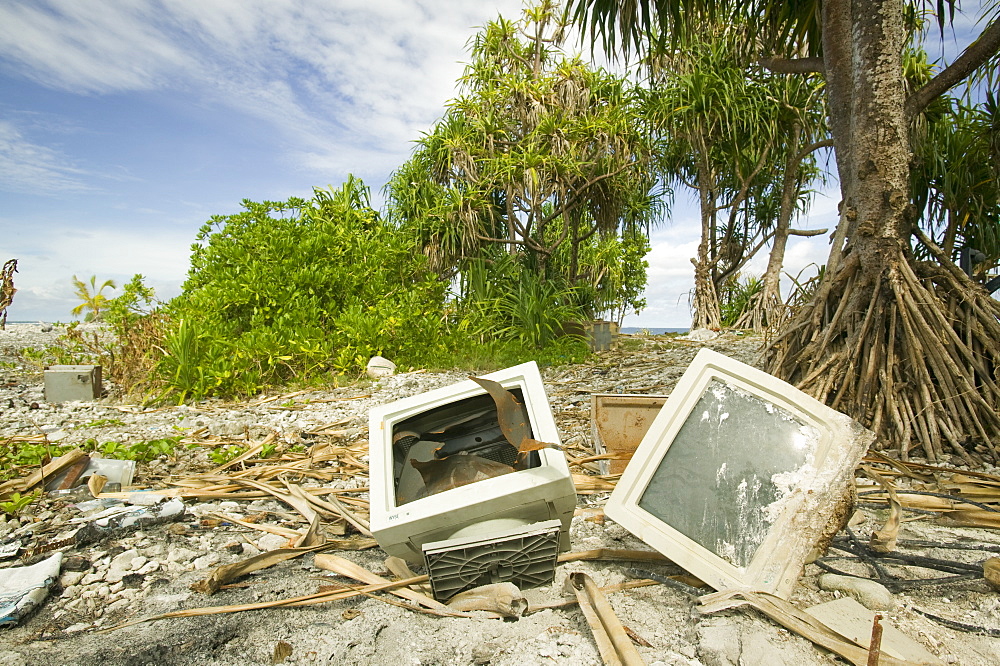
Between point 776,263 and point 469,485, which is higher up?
point 776,263

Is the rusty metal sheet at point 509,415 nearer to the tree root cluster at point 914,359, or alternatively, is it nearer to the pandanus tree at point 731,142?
the tree root cluster at point 914,359

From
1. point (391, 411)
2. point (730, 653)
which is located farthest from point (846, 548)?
point (391, 411)

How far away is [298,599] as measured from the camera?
1574 mm

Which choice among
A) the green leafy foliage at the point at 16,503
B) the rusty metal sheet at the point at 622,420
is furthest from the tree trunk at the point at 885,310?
the green leafy foliage at the point at 16,503

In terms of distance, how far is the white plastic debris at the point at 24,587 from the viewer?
1.53 meters

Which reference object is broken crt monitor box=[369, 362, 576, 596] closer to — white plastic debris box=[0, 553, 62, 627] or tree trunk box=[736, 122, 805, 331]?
white plastic debris box=[0, 553, 62, 627]

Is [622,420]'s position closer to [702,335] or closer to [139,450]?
[139,450]

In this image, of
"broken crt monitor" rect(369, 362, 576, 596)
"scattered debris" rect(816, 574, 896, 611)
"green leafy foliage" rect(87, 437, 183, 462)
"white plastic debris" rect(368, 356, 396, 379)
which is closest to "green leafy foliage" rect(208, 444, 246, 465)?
"green leafy foliage" rect(87, 437, 183, 462)

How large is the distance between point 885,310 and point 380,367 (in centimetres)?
429

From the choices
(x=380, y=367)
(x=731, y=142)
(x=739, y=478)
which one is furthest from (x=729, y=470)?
(x=731, y=142)

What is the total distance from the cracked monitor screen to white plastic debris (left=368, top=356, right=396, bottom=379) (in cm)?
428

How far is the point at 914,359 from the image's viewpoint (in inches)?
119

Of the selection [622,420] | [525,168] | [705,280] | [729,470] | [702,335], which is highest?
[525,168]

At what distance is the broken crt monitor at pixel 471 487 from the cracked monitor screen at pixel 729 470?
0.34 metres
